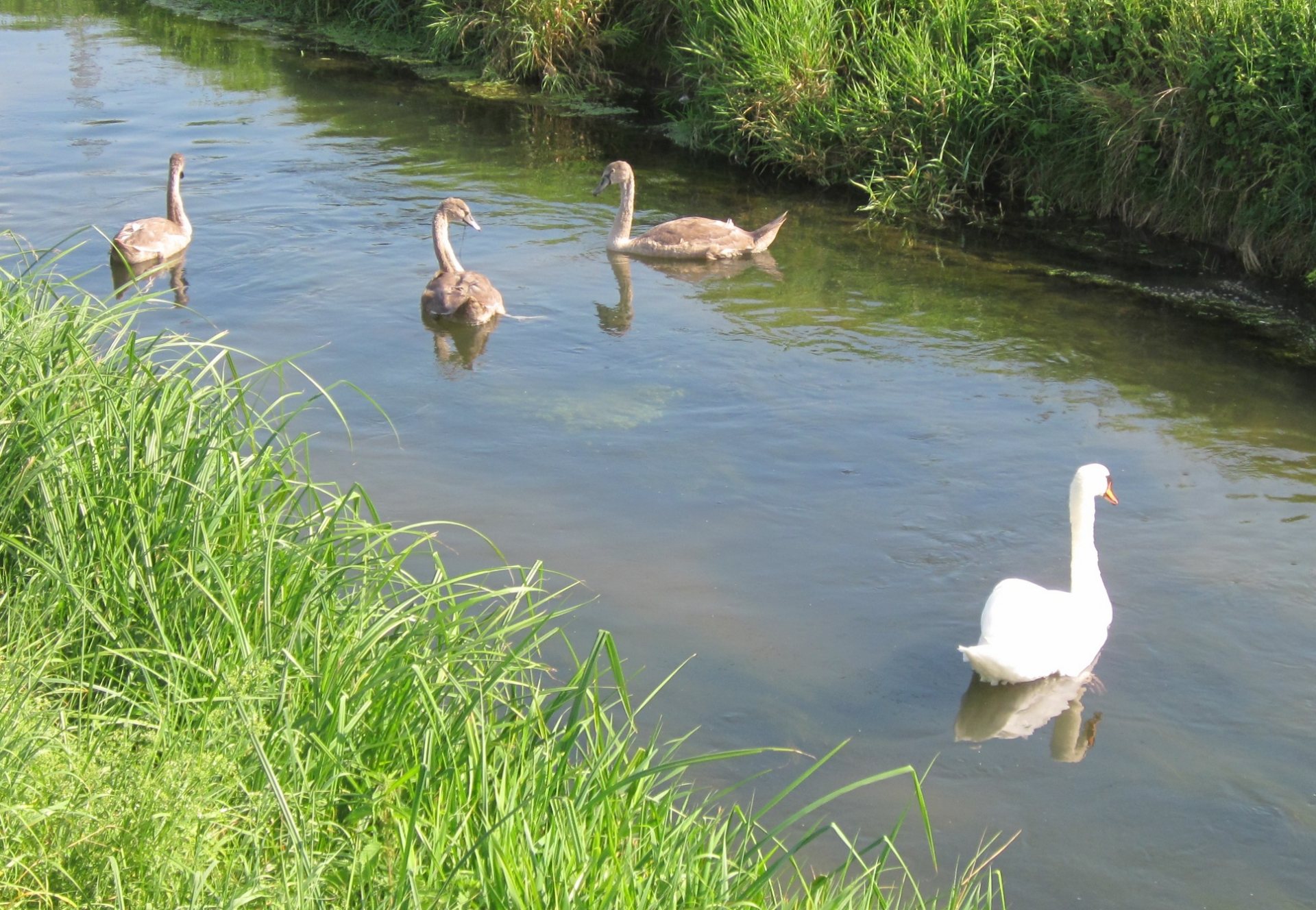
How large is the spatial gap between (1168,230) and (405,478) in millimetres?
6632

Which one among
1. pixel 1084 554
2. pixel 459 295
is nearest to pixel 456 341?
pixel 459 295

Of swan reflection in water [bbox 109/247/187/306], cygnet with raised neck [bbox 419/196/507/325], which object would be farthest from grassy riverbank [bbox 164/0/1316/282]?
swan reflection in water [bbox 109/247/187/306]

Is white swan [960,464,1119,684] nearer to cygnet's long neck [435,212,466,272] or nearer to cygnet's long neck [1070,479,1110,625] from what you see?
cygnet's long neck [1070,479,1110,625]

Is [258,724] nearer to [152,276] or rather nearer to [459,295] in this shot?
[459,295]

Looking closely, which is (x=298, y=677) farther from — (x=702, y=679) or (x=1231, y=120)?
(x=1231, y=120)

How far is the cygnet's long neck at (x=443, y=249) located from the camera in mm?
9750

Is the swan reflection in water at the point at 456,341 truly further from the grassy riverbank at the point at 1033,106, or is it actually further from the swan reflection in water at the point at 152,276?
the grassy riverbank at the point at 1033,106

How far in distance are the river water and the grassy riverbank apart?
688 millimetres

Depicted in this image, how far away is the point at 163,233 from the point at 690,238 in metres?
3.93

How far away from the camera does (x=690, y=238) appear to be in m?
10.8

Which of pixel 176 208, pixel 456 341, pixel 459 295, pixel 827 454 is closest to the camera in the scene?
pixel 827 454

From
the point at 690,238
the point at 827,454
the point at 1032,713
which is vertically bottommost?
the point at 1032,713

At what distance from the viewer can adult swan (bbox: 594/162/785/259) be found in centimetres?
1067

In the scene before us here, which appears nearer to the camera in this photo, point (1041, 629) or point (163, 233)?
point (1041, 629)
